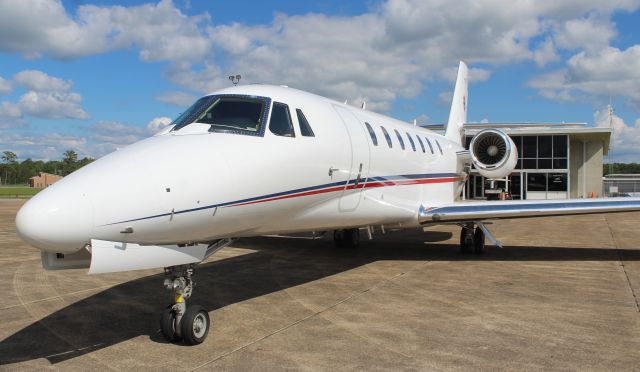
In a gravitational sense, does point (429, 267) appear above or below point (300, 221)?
below

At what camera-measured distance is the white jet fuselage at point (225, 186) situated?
14.5 feet

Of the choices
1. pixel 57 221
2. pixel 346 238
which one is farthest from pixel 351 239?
pixel 57 221

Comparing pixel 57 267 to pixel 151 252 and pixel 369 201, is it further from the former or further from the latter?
pixel 369 201

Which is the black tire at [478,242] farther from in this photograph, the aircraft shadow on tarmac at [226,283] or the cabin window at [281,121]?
the cabin window at [281,121]

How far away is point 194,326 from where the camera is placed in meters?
5.50

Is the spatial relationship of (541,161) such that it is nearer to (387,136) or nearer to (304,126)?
(387,136)

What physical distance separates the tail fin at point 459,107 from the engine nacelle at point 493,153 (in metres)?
2.93

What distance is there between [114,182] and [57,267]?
3.11ft

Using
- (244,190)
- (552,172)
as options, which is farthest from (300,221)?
(552,172)

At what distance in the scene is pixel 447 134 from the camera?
1738cm

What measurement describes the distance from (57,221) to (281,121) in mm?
3027

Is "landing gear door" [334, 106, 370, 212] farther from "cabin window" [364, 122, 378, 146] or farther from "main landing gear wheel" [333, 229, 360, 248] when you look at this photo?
"main landing gear wheel" [333, 229, 360, 248]

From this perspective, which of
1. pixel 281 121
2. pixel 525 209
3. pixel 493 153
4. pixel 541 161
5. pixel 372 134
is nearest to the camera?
pixel 281 121

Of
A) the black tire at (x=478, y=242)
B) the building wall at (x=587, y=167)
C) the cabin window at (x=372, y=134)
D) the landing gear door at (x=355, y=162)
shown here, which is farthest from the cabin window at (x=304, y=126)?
the building wall at (x=587, y=167)
